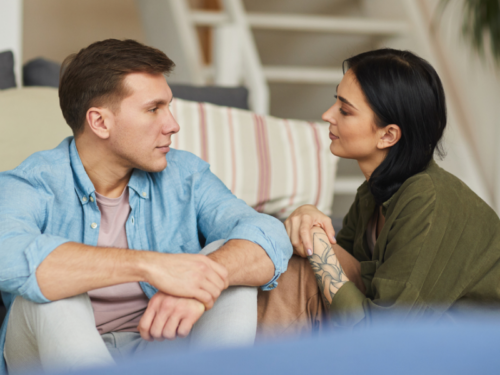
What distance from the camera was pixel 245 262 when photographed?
101cm

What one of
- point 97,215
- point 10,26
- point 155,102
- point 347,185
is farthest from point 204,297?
point 10,26

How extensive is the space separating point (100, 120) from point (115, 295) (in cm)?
39

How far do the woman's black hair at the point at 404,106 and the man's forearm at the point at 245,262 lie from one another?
36 cm

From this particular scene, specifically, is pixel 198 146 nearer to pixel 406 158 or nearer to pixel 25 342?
pixel 406 158

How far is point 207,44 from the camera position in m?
4.44

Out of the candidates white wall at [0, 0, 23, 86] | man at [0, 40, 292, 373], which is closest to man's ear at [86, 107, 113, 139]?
man at [0, 40, 292, 373]

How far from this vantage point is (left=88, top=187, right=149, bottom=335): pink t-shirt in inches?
44.3

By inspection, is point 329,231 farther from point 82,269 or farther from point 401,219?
point 82,269

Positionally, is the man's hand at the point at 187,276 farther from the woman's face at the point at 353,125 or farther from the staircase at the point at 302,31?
the staircase at the point at 302,31

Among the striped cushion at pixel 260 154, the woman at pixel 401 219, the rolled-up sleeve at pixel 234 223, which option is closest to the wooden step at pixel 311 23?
the striped cushion at pixel 260 154

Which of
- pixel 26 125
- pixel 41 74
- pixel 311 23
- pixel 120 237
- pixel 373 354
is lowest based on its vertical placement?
pixel 120 237

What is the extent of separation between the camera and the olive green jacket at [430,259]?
3.34ft

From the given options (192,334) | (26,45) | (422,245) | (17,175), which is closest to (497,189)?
(422,245)

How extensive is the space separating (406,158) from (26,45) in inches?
117
